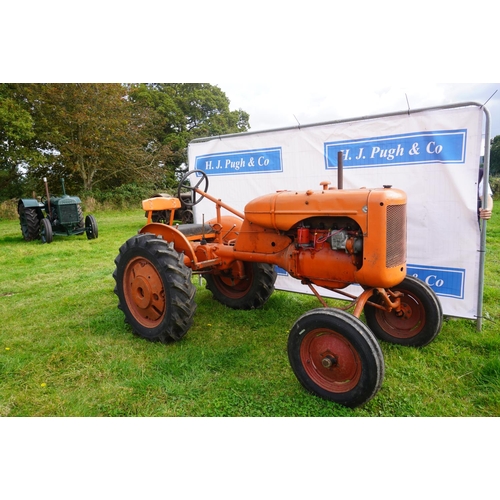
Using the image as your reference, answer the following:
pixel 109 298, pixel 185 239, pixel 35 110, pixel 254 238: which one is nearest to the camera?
pixel 254 238

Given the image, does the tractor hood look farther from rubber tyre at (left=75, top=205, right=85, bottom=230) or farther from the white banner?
rubber tyre at (left=75, top=205, right=85, bottom=230)

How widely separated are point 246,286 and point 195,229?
88 centimetres

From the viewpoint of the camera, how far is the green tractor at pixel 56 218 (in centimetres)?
1068

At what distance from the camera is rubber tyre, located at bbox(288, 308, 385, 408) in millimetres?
2408

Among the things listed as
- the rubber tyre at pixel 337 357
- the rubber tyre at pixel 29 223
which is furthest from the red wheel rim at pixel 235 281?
the rubber tyre at pixel 29 223

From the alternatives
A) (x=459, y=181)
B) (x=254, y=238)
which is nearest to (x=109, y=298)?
(x=254, y=238)

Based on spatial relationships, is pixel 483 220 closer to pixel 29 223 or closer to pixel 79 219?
pixel 79 219

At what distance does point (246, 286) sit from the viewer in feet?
14.8

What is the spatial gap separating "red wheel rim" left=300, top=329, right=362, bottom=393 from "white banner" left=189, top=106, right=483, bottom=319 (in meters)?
1.85

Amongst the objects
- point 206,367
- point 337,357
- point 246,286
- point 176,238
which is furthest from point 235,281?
point 337,357

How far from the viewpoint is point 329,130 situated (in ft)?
14.1

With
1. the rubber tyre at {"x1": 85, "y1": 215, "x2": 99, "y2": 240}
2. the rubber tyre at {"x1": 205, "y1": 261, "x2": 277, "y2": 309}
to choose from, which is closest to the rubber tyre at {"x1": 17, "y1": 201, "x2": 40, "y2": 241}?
the rubber tyre at {"x1": 85, "y1": 215, "x2": 99, "y2": 240}
